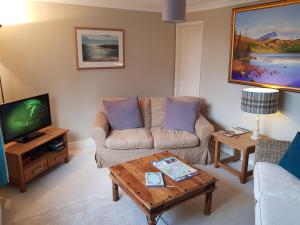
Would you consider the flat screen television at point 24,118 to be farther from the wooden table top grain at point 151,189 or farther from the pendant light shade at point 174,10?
the pendant light shade at point 174,10

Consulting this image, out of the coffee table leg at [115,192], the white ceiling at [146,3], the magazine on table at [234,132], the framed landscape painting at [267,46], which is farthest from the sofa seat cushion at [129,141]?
the white ceiling at [146,3]

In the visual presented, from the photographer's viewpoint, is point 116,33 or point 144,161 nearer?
point 144,161

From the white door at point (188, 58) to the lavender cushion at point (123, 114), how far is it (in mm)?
1296

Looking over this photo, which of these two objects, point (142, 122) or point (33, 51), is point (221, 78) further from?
point (33, 51)

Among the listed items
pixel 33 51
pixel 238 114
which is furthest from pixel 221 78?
pixel 33 51

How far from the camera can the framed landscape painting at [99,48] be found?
11.9 feet

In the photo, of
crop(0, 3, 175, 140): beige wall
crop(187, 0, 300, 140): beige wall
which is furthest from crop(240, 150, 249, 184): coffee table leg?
crop(0, 3, 175, 140): beige wall

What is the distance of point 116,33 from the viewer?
387cm

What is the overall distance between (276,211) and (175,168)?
94cm

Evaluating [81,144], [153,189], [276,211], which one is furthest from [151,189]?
[81,144]

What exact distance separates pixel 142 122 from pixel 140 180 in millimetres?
1485

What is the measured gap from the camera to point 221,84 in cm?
370

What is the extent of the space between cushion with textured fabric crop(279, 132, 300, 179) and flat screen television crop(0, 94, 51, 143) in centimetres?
282

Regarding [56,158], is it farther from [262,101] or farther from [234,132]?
[262,101]
